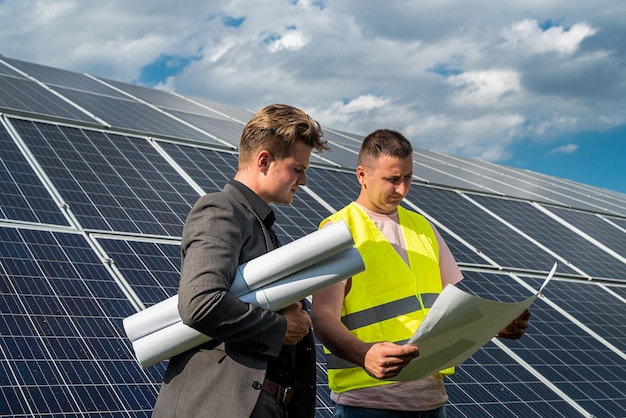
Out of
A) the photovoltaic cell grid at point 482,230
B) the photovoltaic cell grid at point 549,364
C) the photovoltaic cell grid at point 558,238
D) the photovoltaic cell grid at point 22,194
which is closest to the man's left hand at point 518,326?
the photovoltaic cell grid at point 549,364

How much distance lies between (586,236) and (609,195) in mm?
6613

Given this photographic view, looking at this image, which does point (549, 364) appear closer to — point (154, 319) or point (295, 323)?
point (295, 323)

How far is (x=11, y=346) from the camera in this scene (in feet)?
18.2

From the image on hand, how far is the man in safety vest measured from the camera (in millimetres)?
4371

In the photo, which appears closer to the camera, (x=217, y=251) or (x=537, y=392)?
(x=217, y=251)

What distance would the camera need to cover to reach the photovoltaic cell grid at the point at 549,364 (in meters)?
7.40

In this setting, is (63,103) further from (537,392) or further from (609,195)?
(609,195)

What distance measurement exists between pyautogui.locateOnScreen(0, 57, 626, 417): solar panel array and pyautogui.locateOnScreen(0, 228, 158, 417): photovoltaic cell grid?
10mm

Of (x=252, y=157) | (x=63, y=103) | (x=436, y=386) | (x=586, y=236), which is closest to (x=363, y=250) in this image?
(x=436, y=386)

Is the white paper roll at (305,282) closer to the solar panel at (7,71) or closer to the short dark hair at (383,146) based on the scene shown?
the short dark hair at (383,146)

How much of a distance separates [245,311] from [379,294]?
4.17 ft

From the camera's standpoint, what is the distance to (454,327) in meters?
3.90

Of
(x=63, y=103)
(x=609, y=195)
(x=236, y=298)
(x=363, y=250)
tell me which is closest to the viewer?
(x=236, y=298)

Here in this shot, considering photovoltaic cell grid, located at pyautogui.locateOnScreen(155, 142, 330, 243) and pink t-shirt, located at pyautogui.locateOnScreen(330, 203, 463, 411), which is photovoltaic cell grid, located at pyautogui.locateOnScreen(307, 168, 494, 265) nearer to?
photovoltaic cell grid, located at pyautogui.locateOnScreen(155, 142, 330, 243)
